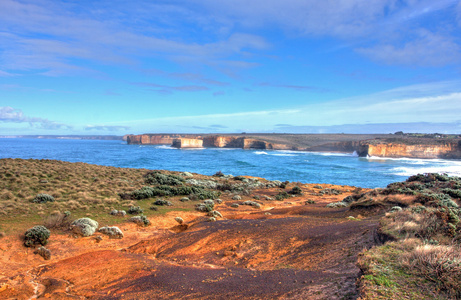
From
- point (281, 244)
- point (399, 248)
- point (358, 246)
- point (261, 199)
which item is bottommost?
point (261, 199)

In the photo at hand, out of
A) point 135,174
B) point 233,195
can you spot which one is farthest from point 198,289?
point 135,174

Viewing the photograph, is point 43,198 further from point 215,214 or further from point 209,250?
point 209,250

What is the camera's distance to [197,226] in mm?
12430

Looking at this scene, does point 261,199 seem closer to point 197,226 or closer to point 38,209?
point 197,226

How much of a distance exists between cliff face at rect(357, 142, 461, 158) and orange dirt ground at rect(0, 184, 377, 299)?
2978 inches

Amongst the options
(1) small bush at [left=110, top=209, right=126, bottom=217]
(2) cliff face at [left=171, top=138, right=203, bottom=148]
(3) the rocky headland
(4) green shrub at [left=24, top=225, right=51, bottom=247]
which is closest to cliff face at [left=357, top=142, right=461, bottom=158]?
(3) the rocky headland

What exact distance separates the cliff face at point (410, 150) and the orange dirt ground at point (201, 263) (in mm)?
75631

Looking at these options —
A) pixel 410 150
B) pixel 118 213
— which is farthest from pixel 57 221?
pixel 410 150

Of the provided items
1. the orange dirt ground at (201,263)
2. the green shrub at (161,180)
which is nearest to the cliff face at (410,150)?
the green shrub at (161,180)

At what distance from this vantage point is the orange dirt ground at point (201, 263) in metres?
6.11

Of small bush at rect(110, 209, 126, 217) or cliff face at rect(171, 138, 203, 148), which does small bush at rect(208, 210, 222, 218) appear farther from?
cliff face at rect(171, 138, 203, 148)

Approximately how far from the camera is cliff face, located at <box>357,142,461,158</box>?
74.1 m

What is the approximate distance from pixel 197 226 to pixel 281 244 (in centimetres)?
445

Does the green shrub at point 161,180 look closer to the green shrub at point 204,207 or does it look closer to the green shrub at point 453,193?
the green shrub at point 204,207
